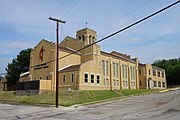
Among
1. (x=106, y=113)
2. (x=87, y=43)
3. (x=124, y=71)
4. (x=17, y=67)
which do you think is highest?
(x=87, y=43)

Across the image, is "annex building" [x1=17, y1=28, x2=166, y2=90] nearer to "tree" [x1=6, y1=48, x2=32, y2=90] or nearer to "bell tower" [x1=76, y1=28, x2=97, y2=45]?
"bell tower" [x1=76, y1=28, x2=97, y2=45]

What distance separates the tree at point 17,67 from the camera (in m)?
69.7

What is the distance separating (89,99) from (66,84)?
439 inches

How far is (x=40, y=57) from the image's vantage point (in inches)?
1957

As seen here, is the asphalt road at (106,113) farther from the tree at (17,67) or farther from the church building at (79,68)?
the tree at (17,67)

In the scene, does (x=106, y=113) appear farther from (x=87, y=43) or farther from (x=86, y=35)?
(x=86, y=35)

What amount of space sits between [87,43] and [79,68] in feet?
45.8

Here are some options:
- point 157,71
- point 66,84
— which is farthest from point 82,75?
point 157,71

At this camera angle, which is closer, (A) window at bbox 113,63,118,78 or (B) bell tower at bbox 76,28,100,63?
(B) bell tower at bbox 76,28,100,63

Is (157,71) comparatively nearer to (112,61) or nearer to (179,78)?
(179,78)

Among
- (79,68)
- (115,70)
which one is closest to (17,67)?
(115,70)

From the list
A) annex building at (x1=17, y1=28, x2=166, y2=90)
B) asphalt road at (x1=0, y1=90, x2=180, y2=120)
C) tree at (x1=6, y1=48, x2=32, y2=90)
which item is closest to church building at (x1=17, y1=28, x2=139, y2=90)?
annex building at (x1=17, y1=28, x2=166, y2=90)

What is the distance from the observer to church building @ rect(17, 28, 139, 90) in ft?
140

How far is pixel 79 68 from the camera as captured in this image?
41.8 meters
